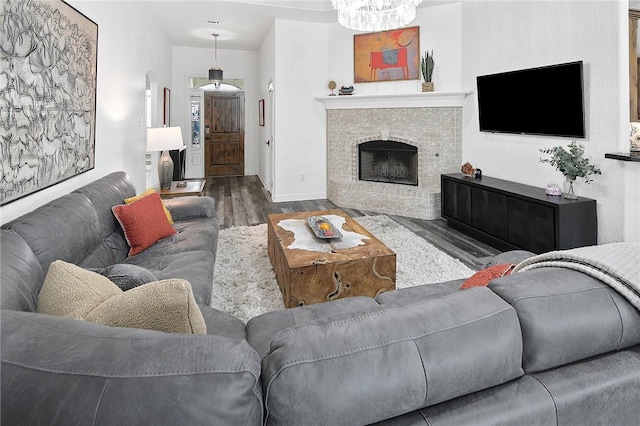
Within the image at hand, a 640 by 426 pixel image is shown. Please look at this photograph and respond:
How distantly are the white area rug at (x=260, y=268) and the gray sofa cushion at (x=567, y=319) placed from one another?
1919mm

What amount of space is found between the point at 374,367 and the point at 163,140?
171 inches

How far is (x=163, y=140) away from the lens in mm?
4523

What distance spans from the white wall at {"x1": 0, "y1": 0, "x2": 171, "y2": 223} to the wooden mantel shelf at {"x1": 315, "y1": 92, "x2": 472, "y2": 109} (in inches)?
105

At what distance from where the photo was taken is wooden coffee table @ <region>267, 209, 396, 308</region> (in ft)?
8.41

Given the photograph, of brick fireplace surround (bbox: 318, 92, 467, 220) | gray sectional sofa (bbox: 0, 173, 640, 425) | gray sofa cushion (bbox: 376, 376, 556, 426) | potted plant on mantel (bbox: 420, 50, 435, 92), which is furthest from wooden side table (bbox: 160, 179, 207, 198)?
gray sofa cushion (bbox: 376, 376, 556, 426)

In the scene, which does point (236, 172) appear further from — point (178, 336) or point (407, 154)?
point (178, 336)

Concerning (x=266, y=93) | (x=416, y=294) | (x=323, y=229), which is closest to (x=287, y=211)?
(x=323, y=229)

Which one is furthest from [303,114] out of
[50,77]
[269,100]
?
[50,77]

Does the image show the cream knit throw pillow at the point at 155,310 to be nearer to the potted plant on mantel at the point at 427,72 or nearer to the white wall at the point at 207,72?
the potted plant on mantel at the point at 427,72

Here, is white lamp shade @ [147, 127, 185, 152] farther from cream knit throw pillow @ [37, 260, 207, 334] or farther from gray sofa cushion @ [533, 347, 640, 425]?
gray sofa cushion @ [533, 347, 640, 425]

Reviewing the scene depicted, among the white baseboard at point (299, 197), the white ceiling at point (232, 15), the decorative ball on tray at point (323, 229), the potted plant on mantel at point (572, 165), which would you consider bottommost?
the decorative ball on tray at point (323, 229)

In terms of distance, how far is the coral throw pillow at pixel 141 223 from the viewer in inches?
109

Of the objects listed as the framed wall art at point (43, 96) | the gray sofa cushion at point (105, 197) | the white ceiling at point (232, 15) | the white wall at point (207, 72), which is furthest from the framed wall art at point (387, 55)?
the gray sofa cushion at point (105, 197)

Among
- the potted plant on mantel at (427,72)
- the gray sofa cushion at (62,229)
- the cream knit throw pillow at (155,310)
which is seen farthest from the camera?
the potted plant on mantel at (427,72)
